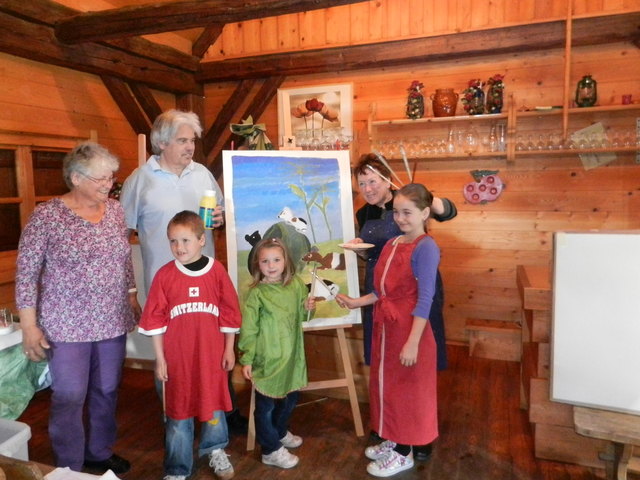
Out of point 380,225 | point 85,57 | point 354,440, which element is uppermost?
point 85,57

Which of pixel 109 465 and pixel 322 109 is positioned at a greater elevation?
pixel 322 109

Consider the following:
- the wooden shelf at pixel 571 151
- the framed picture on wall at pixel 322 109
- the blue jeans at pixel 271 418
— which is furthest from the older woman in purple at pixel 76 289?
the wooden shelf at pixel 571 151

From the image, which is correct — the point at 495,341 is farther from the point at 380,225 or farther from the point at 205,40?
the point at 205,40

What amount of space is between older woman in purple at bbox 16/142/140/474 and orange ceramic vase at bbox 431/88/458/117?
237cm

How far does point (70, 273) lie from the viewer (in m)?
1.76

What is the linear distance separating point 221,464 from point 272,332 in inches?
22.5

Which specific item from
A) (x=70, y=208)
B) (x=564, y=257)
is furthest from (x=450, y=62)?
(x=70, y=208)

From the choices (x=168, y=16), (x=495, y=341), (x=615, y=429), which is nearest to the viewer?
(x=615, y=429)

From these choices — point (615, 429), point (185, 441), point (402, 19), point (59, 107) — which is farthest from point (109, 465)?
point (402, 19)

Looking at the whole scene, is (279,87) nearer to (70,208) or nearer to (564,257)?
(70,208)

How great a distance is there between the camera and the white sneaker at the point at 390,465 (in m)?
1.96

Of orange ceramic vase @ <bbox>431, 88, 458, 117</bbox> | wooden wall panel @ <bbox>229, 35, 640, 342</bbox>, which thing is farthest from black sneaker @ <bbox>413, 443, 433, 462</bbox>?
orange ceramic vase @ <bbox>431, 88, 458, 117</bbox>

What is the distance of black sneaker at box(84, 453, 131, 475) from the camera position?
2.02 m

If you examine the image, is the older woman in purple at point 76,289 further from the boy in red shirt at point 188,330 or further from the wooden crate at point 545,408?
the wooden crate at point 545,408
